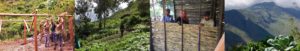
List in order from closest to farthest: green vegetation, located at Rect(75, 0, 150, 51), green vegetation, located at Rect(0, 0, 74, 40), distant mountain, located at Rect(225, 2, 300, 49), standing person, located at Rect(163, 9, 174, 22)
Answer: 1. distant mountain, located at Rect(225, 2, 300, 49)
2. standing person, located at Rect(163, 9, 174, 22)
3. green vegetation, located at Rect(75, 0, 150, 51)
4. green vegetation, located at Rect(0, 0, 74, 40)

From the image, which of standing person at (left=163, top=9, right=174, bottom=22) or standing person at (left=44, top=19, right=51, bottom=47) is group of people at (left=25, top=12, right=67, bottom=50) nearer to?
standing person at (left=44, top=19, right=51, bottom=47)

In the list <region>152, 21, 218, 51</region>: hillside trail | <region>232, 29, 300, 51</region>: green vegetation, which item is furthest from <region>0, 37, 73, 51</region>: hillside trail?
<region>232, 29, 300, 51</region>: green vegetation

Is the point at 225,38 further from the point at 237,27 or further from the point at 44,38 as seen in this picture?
the point at 44,38

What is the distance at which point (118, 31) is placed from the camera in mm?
2936

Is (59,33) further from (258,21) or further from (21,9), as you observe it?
(258,21)

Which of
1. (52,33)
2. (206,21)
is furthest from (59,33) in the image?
(206,21)

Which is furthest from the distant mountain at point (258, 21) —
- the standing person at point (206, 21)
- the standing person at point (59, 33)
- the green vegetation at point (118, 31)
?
the standing person at point (59, 33)

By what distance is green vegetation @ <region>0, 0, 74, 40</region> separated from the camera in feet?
10.9

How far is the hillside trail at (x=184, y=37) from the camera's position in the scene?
2.31m

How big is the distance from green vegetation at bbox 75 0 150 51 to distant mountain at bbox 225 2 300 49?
76cm

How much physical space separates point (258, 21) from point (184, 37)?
51cm

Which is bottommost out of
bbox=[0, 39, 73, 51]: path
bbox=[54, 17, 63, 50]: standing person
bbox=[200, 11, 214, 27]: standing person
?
bbox=[0, 39, 73, 51]: path

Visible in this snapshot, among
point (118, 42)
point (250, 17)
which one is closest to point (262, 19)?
point (250, 17)

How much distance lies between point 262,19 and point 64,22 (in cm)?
167
